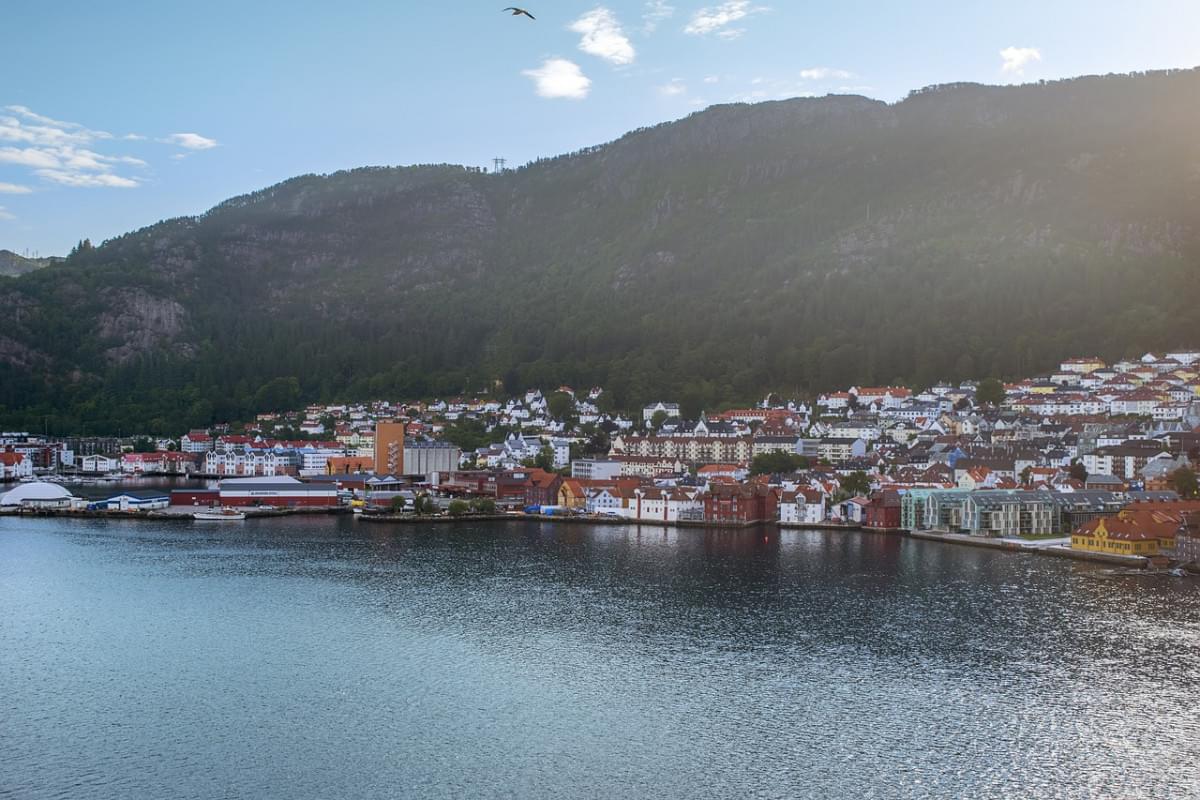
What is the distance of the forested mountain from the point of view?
2327 inches

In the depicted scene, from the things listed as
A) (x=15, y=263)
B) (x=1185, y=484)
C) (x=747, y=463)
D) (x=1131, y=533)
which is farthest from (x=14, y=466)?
(x=15, y=263)

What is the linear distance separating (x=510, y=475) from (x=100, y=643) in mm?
23844

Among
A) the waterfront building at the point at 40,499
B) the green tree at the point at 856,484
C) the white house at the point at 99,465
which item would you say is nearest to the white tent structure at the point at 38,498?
the waterfront building at the point at 40,499

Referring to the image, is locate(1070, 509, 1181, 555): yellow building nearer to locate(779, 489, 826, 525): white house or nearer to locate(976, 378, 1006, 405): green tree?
locate(779, 489, 826, 525): white house

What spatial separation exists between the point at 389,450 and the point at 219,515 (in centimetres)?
1348

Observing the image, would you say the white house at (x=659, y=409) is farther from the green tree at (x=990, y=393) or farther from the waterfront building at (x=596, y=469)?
the green tree at (x=990, y=393)

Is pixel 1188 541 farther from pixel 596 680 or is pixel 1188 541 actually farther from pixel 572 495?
pixel 572 495

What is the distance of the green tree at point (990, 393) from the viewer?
47.7 m

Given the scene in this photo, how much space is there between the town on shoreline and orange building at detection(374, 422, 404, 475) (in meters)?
0.09

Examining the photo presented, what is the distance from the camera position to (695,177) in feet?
324

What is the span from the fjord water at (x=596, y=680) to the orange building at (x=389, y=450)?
23.1 m

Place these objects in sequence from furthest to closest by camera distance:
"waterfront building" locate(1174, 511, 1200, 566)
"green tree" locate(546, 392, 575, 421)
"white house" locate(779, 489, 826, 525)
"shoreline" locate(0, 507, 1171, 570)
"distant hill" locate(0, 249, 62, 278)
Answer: "distant hill" locate(0, 249, 62, 278) → "green tree" locate(546, 392, 575, 421) → "white house" locate(779, 489, 826, 525) → "shoreline" locate(0, 507, 1171, 570) → "waterfront building" locate(1174, 511, 1200, 566)

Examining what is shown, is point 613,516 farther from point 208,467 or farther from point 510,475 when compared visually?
point 208,467

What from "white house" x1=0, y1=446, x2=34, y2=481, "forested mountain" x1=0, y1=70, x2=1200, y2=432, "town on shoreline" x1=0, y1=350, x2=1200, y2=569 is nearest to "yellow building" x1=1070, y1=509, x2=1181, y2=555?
"town on shoreline" x1=0, y1=350, x2=1200, y2=569
